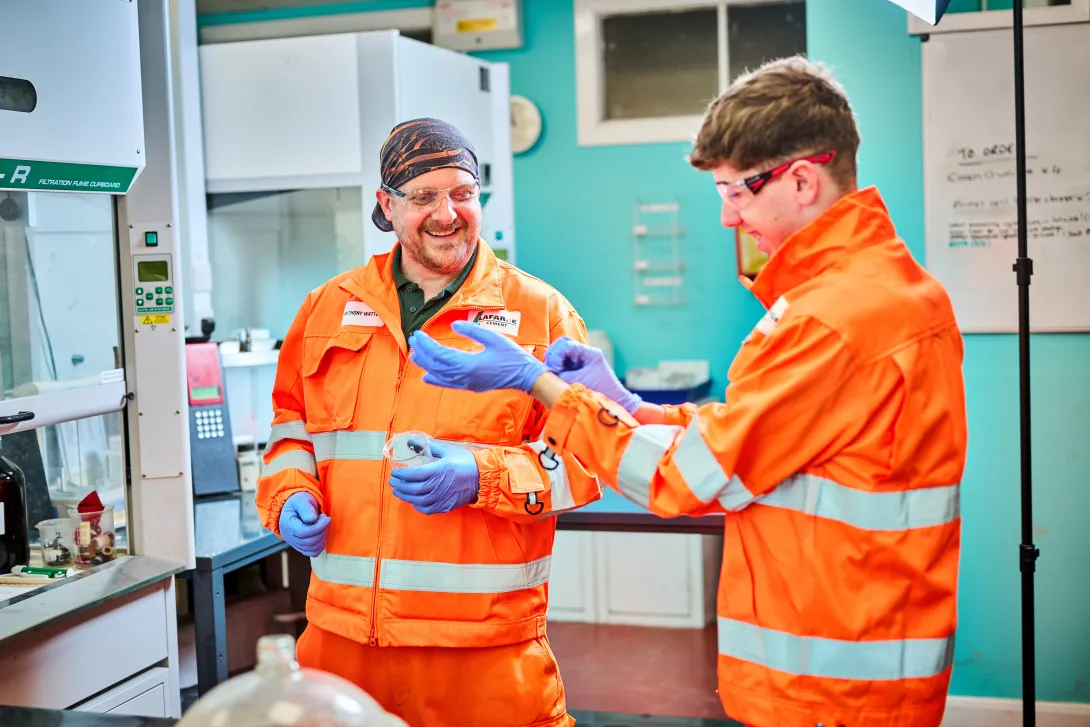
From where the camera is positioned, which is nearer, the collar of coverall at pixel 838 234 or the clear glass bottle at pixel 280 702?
the clear glass bottle at pixel 280 702

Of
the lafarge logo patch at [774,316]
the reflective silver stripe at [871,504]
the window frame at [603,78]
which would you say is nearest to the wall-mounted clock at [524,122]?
the window frame at [603,78]

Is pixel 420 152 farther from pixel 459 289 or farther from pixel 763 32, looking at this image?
pixel 763 32

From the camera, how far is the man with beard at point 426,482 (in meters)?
1.76

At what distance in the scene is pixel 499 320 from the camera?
186 centimetres

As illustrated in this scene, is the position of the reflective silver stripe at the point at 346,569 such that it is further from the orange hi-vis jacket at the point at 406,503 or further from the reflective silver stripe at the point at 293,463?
the reflective silver stripe at the point at 293,463

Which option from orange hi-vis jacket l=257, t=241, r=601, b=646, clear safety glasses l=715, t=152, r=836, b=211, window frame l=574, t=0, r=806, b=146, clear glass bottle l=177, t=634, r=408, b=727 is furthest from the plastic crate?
clear glass bottle l=177, t=634, r=408, b=727

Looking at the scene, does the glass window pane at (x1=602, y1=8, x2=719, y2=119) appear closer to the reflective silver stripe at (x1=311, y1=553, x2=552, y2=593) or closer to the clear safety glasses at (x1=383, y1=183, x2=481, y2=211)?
the clear safety glasses at (x1=383, y1=183, x2=481, y2=211)

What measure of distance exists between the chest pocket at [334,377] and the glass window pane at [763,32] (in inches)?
129

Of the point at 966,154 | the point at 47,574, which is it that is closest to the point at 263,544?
the point at 47,574

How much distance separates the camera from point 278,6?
514 cm

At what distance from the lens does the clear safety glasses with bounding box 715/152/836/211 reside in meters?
1.33

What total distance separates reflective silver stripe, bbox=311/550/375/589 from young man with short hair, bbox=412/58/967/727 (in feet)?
1.91

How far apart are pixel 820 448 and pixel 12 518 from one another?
1.82 meters

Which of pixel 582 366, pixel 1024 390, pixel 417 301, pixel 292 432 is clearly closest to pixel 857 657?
pixel 582 366
